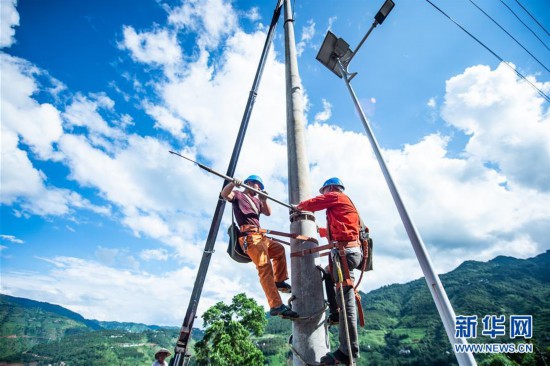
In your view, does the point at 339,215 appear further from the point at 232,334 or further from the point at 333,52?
the point at 232,334

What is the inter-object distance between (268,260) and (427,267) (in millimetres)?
2181

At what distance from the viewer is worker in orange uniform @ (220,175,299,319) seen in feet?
12.8

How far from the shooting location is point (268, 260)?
4.19 metres

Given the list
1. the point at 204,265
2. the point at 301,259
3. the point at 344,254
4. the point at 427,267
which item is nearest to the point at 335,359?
the point at 301,259

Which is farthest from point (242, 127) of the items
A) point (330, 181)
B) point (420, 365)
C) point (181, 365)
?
Result: point (420, 365)

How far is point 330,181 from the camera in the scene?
4996 mm

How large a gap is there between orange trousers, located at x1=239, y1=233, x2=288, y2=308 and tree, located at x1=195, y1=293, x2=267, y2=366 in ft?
89.0

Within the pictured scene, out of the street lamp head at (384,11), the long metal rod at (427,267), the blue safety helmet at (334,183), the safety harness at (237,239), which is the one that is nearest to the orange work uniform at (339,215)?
the blue safety helmet at (334,183)

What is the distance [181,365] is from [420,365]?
15893cm

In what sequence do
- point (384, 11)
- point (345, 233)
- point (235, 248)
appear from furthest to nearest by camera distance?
point (384, 11), point (235, 248), point (345, 233)

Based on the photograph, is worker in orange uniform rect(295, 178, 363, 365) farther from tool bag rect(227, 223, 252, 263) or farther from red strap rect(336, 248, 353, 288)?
tool bag rect(227, 223, 252, 263)

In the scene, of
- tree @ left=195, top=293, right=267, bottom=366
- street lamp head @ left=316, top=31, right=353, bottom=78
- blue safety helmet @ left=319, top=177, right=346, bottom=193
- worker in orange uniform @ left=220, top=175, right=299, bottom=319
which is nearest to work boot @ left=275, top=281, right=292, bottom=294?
worker in orange uniform @ left=220, top=175, right=299, bottom=319

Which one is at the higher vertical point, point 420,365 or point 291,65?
point 291,65

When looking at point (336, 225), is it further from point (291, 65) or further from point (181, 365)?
point (291, 65)
